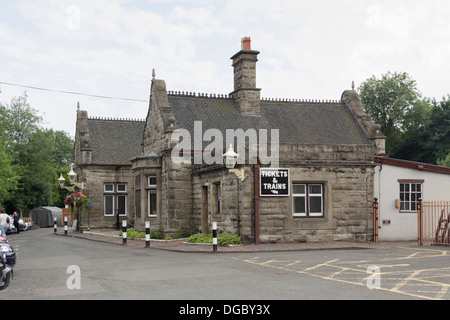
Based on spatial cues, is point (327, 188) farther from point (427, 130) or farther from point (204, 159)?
point (427, 130)

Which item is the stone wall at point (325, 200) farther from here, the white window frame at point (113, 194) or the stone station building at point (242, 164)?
the white window frame at point (113, 194)

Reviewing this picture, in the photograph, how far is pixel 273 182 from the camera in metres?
A: 20.8

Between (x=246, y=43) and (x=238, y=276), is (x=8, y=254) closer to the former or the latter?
(x=238, y=276)

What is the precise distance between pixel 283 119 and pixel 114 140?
14.6m

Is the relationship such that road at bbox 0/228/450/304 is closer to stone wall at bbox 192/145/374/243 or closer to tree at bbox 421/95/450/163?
stone wall at bbox 192/145/374/243

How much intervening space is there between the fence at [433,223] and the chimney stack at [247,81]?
11283 millimetres

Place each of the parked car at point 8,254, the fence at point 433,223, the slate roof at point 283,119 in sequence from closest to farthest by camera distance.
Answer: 1. the parked car at point 8,254
2. the fence at point 433,223
3. the slate roof at point 283,119

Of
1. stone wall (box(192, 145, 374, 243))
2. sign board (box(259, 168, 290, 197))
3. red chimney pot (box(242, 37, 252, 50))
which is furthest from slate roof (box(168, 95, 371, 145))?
sign board (box(259, 168, 290, 197))

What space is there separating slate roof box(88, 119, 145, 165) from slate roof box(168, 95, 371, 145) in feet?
35.0

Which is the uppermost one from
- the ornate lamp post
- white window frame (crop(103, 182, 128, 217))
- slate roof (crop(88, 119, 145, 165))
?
slate roof (crop(88, 119, 145, 165))

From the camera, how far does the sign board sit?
2073 centimetres

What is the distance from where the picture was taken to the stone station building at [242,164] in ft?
68.5

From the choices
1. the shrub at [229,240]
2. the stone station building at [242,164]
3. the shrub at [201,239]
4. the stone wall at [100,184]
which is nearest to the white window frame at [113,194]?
the stone station building at [242,164]
